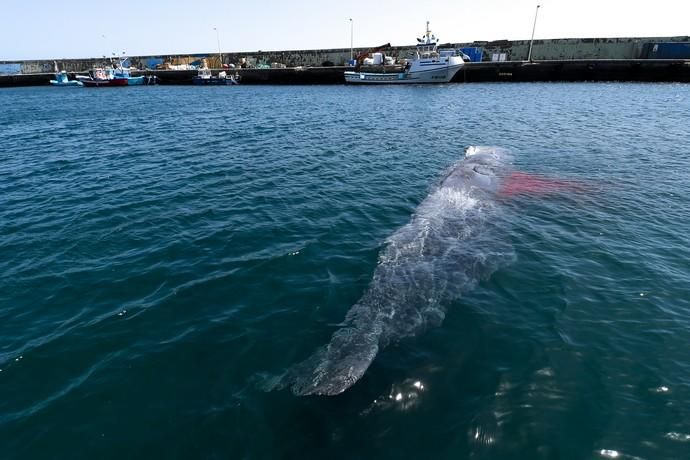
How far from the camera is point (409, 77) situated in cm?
6969

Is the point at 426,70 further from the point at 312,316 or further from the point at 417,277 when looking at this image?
the point at 312,316

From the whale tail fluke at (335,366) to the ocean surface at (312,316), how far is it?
194mm

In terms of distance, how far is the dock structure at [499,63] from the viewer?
64.6 metres

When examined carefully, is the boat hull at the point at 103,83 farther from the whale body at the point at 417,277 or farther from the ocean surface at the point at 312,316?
the whale body at the point at 417,277

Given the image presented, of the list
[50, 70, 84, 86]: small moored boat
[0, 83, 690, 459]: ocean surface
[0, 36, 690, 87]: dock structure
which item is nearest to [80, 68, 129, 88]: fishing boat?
[50, 70, 84, 86]: small moored boat

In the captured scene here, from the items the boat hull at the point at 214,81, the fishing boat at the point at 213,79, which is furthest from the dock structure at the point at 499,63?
the boat hull at the point at 214,81

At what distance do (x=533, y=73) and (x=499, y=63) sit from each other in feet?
20.7

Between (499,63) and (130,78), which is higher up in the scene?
(499,63)

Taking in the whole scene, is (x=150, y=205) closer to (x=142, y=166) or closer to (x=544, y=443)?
(x=142, y=166)

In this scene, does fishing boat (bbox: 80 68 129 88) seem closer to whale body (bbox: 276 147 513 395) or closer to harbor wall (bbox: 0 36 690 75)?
harbor wall (bbox: 0 36 690 75)

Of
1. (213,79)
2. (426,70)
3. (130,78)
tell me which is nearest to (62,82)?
(130,78)

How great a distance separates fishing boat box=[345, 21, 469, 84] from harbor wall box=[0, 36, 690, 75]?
619 inches

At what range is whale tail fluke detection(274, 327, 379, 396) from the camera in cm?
636

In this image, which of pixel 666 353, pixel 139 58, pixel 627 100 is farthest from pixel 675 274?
pixel 139 58
